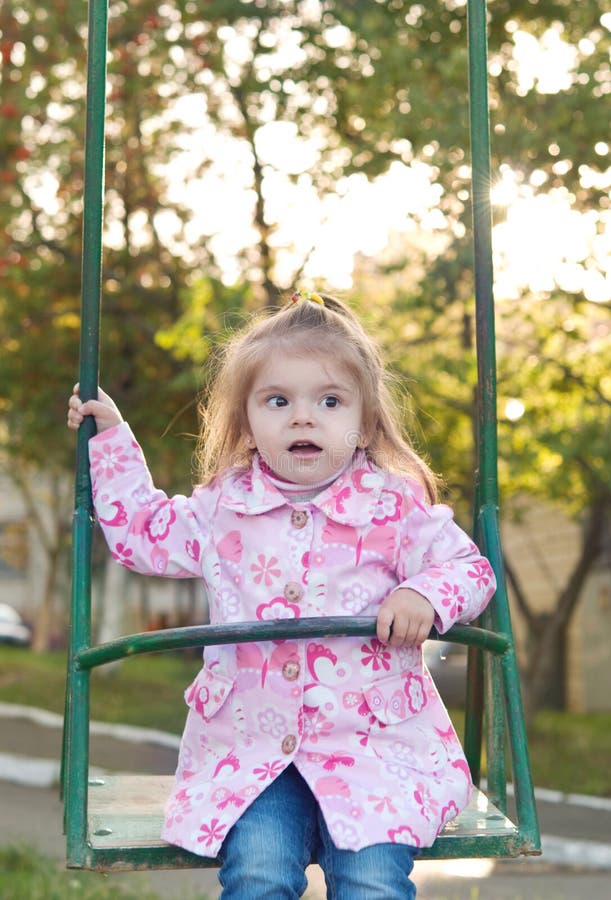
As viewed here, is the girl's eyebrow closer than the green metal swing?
No

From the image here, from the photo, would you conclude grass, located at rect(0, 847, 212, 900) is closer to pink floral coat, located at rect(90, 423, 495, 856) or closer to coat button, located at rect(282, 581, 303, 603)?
pink floral coat, located at rect(90, 423, 495, 856)

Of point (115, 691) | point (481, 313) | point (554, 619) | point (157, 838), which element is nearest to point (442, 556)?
point (481, 313)

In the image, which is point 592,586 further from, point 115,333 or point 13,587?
point 13,587

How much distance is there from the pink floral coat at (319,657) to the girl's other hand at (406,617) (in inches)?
1.0

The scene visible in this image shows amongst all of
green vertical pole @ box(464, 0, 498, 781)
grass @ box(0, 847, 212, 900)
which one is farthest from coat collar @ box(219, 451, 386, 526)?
grass @ box(0, 847, 212, 900)

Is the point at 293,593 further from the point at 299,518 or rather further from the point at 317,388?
the point at 317,388

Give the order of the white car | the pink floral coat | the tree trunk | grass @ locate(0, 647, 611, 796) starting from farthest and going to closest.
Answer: the white car < the tree trunk < grass @ locate(0, 647, 611, 796) < the pink floral coat

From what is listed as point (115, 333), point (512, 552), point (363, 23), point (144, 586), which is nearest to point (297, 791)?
point (363, 23)

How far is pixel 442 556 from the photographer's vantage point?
8.54ft

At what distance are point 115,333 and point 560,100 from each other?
5352 mm

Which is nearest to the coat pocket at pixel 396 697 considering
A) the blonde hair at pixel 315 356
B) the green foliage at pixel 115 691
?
the blonde hair at pixel 315 356

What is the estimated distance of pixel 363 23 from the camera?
8484 millimetres

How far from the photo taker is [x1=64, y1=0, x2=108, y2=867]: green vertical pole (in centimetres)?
243

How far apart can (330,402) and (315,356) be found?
0.31 ft
